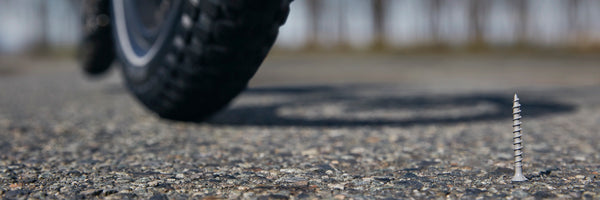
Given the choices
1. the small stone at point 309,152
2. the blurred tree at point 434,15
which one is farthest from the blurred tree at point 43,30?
the small stone at point 309,152

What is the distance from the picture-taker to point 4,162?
6.05 ft

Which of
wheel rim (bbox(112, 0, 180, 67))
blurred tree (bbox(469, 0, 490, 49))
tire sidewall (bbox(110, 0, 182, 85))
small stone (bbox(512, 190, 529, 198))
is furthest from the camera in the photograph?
blurred tree (bbox(469, 0, 490, 49))

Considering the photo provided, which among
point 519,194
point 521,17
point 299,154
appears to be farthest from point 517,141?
point 521,17

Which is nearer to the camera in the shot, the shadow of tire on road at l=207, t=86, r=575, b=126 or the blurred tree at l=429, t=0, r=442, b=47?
the shadow of tire on road at l=207, t=86, r=575, b=126

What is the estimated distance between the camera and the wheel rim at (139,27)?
98.3 inches

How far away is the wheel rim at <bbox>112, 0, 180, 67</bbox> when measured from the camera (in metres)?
2.50

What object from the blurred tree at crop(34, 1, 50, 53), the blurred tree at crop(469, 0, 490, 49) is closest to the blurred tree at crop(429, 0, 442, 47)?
the blurred tree at crop(469, 0, 490, 49)

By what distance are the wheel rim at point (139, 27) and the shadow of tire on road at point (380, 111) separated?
22.1 inches

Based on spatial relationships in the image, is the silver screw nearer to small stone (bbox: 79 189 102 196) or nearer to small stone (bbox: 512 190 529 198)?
small stone (bbox: 512 190 529 198)

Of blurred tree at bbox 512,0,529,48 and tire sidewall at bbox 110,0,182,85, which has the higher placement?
blurred tree at bbox 512,0,529,48

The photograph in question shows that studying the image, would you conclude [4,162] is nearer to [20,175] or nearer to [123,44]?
[20,175]

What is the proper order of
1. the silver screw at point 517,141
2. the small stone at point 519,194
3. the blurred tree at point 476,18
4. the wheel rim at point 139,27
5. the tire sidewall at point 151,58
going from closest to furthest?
the small stone at point 519,194
the silver screw at point 517,141
the tire sidewall at point 151,58
the wheel rim at point 139,27
the blurred tree at point 476,18

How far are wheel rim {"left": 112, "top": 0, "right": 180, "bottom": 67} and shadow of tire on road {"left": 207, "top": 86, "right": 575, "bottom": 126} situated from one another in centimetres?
56

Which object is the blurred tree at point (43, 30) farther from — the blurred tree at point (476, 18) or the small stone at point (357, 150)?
the small stone at point (357, 150)
